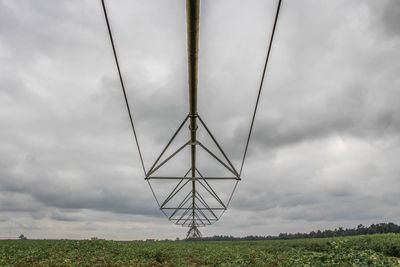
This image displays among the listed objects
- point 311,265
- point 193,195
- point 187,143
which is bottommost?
point 311,265

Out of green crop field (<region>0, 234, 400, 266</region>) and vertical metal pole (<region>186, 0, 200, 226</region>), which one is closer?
vertical metal pole (<region>186, 0, 200, 226</region>)

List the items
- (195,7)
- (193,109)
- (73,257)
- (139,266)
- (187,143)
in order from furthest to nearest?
(73,257) < (139,266) < (187,143) < (193,109) < (195,7)

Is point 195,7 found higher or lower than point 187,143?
higher

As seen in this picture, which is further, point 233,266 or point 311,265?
point 233,266

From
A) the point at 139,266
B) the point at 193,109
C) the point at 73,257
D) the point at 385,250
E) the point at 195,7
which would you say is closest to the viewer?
the point at 195,7

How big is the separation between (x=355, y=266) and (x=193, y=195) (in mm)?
11957

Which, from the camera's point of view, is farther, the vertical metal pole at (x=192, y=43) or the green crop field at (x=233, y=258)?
the green crop field at (x=233, y=258)

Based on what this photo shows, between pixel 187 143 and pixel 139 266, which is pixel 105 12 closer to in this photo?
pixel 187 143

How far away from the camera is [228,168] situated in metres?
8.62

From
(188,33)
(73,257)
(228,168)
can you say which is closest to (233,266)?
(228,168)

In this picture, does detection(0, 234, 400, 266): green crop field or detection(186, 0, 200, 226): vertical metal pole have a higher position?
detection(186, 0, 200, 226): vertical metal pole

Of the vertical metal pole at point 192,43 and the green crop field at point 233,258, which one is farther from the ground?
the vertical metal pole at point 192,43

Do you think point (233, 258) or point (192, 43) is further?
point (233, 258)

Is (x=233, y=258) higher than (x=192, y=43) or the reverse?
the reverse
